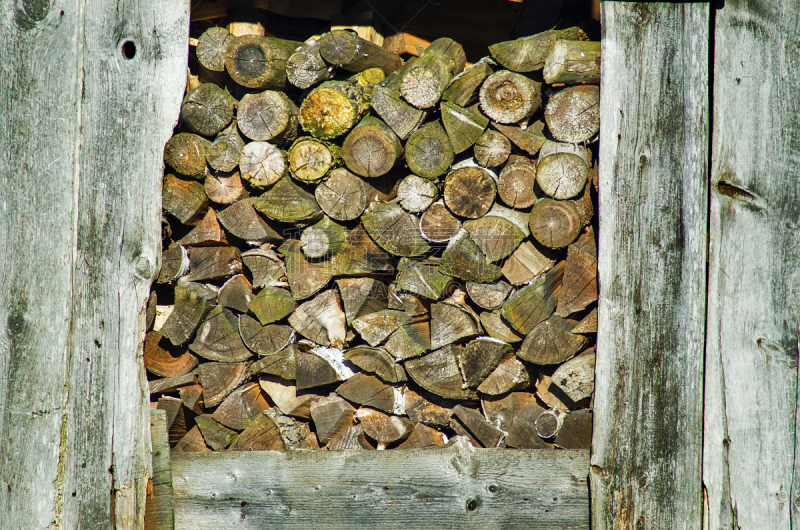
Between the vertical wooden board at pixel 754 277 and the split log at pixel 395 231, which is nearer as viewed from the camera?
the vertical wooden board at pixel 754 277

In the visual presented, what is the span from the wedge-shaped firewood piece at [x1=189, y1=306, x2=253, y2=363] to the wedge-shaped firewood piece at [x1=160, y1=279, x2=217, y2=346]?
4 centimetres

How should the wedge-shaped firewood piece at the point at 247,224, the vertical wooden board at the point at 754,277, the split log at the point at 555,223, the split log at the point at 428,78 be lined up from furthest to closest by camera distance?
1. the wedge-shaped firewood piece at the point at 247,224
2. the split log at the point at 428,78
3. the split log at the point at 555,223
4. the vertical wooden board at the point at 754,277

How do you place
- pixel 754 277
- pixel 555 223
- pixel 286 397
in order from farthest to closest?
pixel 286 397, pixel 555 223, pixel 754 277

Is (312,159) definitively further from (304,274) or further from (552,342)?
(552,342)

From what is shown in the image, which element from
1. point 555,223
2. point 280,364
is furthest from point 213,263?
point 555,223

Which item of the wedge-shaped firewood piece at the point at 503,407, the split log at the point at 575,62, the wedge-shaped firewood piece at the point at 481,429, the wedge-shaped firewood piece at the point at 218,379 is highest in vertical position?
the split log at the point at 575,62

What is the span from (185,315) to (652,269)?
183 centimetres

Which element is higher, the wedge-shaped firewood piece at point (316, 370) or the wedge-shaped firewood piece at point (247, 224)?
the wedge-shaped firewood piece at point (247, 224)

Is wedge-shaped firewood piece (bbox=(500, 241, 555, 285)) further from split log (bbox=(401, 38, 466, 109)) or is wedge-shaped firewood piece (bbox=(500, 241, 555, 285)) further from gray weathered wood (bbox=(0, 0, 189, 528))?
gray weathered wood (bbox=(0, 0, 189, 528))

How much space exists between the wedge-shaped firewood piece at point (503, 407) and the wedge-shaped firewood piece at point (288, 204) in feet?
3.42

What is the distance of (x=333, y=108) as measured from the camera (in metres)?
2.10

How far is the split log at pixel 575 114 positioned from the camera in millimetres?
1982

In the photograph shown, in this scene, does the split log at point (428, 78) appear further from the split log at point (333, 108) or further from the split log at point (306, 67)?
the split log at point (306, 67)

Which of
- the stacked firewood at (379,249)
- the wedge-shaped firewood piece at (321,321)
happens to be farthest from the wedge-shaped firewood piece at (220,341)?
the wedge-shaped firewood piece at (321,321)
